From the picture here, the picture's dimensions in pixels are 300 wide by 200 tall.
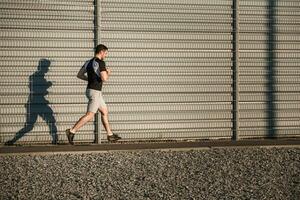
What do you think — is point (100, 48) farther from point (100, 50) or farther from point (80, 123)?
point (80, 123)

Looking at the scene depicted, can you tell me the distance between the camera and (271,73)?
1238 cm

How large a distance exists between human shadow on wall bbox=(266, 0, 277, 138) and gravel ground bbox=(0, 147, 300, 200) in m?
1.90

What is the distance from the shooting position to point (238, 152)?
10.3m

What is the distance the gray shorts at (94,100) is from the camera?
10.8 metres

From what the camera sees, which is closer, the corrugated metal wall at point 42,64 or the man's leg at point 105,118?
the man's leg at point 105,118

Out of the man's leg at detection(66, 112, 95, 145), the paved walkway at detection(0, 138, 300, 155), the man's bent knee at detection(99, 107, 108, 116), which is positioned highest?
the man's bent knee at detection(99, 107, 108, 116)

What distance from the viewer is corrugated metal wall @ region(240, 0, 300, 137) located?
12.2 meters

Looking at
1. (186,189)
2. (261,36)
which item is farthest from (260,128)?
(186,189)

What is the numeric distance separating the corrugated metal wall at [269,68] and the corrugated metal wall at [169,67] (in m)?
0.33

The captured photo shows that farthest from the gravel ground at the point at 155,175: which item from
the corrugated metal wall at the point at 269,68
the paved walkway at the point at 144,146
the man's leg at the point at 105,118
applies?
the corrugated metal wall at the point at 269,68

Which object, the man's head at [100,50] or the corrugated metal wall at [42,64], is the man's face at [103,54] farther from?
the corrugated metal wall at [42,64]

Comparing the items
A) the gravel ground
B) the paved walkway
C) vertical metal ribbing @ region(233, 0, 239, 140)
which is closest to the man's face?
the paved walkway

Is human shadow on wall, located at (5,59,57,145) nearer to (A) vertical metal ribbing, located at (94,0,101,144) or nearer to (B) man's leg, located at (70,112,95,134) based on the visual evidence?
(A) vertical metal ribbing, located at (94,0,101,144)

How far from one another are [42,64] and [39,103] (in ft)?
2.26
